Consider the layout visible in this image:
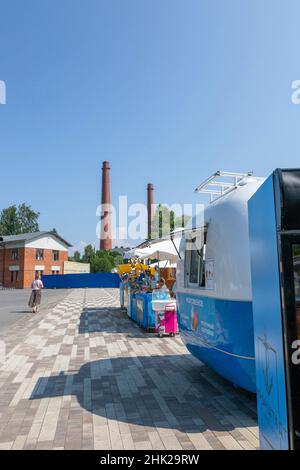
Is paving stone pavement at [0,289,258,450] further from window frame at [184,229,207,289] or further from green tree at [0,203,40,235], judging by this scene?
green tree at [0,203,40,235]

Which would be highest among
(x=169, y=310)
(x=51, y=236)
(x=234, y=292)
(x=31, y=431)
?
(x=51, y=236)

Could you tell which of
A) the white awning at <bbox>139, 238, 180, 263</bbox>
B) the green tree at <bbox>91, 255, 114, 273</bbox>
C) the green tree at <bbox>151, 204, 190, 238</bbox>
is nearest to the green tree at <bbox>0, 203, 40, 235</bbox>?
the green tree at <bbox>91, 255, 114, 273</bbox>

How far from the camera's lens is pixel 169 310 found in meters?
10.3

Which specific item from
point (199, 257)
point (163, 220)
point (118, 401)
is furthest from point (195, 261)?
point (163, 220)

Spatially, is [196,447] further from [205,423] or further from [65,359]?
[65,359]

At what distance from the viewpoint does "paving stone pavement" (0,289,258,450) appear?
393cm

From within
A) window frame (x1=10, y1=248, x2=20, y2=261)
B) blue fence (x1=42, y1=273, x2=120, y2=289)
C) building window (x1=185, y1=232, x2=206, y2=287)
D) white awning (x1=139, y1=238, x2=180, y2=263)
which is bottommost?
blue fence (x1=42, y1=273, x2=120, y2=289)

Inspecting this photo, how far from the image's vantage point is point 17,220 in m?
81.8

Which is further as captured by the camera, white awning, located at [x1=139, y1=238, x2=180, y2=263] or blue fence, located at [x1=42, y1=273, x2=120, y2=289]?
blue fence, located at [x1=42, y1=273, x2=120, y2=289]

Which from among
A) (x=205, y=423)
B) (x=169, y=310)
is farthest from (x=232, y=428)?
(x=169, y=310)

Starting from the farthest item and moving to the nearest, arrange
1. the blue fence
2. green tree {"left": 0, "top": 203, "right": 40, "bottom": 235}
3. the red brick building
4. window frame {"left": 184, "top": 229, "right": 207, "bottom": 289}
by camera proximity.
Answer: green tree {"left": 0, "top": 203, "right": 40, "bottom": 235} → the red brick building → the blue fence → window frame {"left": 184, "top": 229, "right": 207, "bottom": 289}

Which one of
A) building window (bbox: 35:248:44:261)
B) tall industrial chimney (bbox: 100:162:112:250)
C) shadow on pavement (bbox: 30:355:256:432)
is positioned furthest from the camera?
building window (bbox: 35:248:44:261)

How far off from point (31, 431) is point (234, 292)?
9.00 ft

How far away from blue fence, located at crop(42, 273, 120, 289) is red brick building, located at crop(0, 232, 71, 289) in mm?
2517
